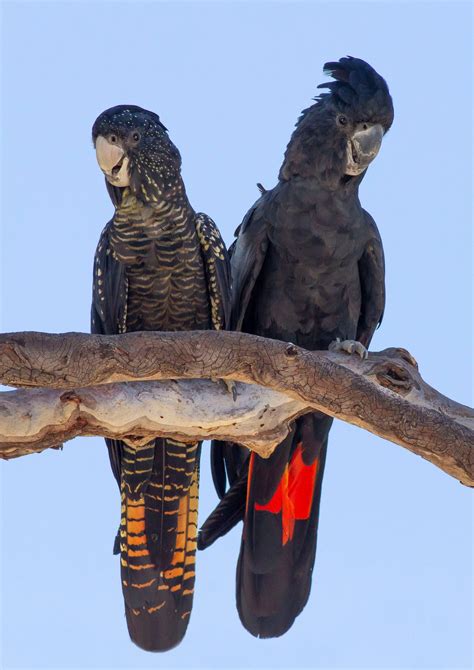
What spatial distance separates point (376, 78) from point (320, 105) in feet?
1.17

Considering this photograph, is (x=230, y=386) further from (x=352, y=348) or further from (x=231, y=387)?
(x=352, y=348)

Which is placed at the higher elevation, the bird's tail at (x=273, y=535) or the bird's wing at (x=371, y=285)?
the bird's wing at (x=371, y=285)

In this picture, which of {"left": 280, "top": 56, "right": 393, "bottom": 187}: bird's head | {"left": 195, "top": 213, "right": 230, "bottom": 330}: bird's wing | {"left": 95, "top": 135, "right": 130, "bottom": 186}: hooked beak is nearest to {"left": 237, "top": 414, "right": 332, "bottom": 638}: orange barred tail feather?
{"left": 195, "top": 213, "right": 230, "bottom": 330}: bird's wing

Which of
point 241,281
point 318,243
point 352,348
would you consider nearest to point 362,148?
point 318,243

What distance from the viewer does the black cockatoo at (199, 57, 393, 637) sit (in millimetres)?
5371

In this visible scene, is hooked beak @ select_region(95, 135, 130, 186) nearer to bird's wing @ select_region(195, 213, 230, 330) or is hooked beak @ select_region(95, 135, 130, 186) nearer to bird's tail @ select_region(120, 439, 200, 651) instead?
bird's wing @ select_region(195, 213, 230, 330)

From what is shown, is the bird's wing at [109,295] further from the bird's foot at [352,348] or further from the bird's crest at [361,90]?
the bird's crest at [361,90]

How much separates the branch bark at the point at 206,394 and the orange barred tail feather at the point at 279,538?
0.77 meters

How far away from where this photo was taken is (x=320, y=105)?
5.51 m

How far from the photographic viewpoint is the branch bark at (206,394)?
3.88m

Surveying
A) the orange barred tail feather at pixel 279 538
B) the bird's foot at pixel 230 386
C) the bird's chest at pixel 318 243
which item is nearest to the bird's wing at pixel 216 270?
the bird's chest at pixel 318 243

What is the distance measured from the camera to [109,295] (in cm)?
508

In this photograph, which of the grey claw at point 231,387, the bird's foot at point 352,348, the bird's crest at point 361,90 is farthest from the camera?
the bird's crest at point 361,90

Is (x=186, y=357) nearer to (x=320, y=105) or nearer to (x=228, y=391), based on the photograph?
(x=228, y=391)
